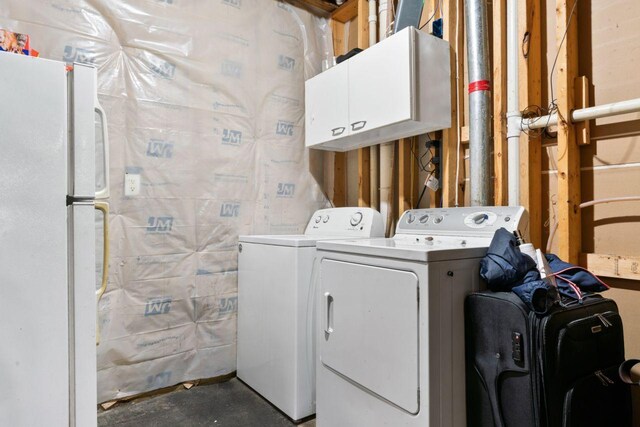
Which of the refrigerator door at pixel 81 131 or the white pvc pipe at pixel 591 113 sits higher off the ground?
the white pvc pipe at pixel 591 113

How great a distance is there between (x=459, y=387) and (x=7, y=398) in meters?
1.42

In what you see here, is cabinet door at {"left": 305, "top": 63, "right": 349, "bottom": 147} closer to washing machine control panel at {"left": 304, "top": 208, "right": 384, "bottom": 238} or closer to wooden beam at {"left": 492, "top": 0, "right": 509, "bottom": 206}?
washing machine control panel at {"left": 304, "top": 208, "right": 384, "bottom": 238}

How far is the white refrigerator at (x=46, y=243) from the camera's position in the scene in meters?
1.06

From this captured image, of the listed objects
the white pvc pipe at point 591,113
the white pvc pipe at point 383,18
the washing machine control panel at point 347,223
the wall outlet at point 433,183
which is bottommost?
the washing machine control panel at point 347,223

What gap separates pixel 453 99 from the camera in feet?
7.25

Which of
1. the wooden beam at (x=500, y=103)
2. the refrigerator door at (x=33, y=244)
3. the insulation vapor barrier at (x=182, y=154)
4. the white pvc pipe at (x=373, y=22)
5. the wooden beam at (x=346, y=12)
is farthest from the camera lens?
the wooden beam at (x=346, y=12)

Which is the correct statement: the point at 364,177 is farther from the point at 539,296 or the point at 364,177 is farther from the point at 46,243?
the point at 46,243

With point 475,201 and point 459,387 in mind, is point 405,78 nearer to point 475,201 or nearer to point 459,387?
point 475,201

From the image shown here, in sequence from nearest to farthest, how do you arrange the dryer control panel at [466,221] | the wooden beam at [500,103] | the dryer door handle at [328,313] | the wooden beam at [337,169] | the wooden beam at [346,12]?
the dryer control panel at [466,221] < the dryer door handle at [328,313] < the wooden beam at [500,103] < the wooden beam at [346,12] < the wooden beam at [337,169]

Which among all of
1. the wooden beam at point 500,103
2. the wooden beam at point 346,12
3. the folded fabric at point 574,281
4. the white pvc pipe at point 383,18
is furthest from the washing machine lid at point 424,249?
the wooden beam at point 346,12

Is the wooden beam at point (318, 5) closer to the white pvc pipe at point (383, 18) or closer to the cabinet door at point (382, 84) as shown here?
the white pvc pipe at point (383, 18)

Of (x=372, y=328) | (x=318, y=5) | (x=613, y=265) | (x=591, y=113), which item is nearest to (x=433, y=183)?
(x=591, y=113)

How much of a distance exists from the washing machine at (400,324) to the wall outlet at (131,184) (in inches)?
45.6

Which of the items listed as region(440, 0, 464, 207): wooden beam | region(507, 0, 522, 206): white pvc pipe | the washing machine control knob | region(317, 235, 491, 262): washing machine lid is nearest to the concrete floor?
region(317, 235, 491, 262): washing machine lid
